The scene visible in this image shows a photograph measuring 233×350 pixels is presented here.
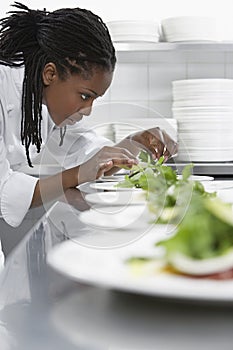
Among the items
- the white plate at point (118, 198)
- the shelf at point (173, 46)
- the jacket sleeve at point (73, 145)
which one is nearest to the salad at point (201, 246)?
the white plate at point (118, 198)

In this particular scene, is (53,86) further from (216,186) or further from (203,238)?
(203,238)

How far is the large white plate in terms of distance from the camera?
0.39 meters

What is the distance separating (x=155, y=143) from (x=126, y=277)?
1.27 meters

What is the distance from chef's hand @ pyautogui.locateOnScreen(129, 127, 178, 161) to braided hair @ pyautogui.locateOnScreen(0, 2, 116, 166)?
0.75 ft

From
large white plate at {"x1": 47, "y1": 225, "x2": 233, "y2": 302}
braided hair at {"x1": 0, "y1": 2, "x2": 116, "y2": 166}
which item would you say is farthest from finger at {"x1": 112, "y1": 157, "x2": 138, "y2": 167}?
large white plate at {"x1": 47, "y1": 225, "x2": 233, "y2": 302}

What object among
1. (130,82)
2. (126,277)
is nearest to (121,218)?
(126,277)

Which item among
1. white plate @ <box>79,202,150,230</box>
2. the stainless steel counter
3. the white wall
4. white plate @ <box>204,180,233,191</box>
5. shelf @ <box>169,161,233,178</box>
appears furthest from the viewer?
the white wall

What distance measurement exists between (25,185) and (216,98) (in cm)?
104

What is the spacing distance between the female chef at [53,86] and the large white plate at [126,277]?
0.79 m

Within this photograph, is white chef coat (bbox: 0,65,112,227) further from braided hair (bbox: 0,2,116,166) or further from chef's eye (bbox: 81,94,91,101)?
chef's eye (bbox: 81,94,91,101)

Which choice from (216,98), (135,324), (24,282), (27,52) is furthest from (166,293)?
(216,98)

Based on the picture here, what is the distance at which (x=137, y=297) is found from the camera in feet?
1.49

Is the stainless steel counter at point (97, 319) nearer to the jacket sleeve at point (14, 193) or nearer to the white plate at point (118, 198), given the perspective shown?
the white plate at point (118, 198)

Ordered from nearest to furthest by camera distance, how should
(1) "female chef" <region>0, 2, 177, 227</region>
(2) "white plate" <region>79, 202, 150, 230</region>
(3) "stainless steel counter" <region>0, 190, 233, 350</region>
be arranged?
(3) "stainless steel counter" <region>0, 190, 233, 350</region>, (2) "white plate" <region>79, 202, 150, 230</region>, (1) "female chef" <region>0, 2, 177, 227</region>
